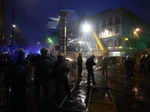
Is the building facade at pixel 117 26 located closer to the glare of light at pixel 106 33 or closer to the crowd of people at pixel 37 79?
the glare of light at pixel 106 33

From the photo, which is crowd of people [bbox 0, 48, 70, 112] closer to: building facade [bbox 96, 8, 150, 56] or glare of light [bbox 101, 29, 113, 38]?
building facade [bbox 96, 8, 150, 56]

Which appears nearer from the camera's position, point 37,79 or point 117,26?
point 37,79

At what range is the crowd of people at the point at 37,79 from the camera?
10.4 ft

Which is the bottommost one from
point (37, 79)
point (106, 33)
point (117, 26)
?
point (37, 79)

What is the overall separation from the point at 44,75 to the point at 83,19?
52914mm

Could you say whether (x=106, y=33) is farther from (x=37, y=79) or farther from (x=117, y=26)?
(x=37, y=79)

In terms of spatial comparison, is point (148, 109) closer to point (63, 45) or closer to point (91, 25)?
point (63, 45)

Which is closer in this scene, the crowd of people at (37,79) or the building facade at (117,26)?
the crowd of people at (37,79)

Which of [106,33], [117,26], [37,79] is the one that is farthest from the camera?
[106,33]

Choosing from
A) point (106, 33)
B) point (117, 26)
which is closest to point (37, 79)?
point (117, 26)

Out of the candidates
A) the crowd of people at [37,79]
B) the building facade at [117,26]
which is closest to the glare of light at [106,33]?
the building facade at [117,26]

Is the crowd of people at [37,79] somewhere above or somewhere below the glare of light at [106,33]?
below

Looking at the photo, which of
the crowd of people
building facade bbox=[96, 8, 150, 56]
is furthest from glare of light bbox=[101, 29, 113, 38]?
the crowd of people

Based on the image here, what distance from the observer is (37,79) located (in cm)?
371
